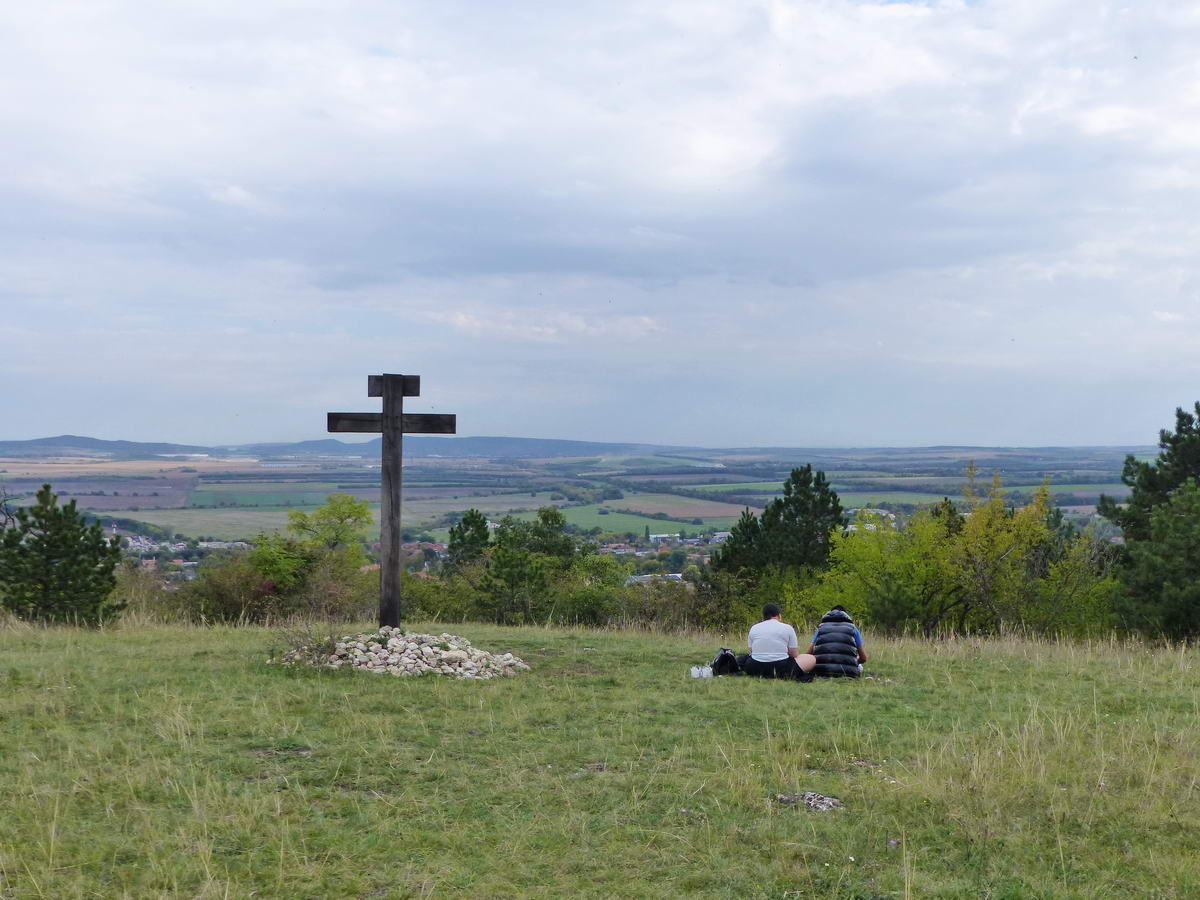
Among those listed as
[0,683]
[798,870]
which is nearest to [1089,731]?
[798,870]

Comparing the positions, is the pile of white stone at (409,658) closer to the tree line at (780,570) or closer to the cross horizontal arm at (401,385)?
the cross horizontal arm at (401,385)

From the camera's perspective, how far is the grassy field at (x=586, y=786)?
4488mm

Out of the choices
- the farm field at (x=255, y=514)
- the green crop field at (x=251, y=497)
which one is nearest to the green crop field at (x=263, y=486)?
the green crop field at (x=251, y=497)

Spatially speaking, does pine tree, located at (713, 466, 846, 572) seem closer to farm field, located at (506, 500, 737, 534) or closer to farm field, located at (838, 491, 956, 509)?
farm field, located at (506, 500, 737, 534)

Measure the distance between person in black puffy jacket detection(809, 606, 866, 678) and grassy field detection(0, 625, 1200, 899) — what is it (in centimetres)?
38

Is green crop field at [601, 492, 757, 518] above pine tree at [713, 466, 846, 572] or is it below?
below

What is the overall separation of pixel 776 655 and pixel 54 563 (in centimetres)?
1492

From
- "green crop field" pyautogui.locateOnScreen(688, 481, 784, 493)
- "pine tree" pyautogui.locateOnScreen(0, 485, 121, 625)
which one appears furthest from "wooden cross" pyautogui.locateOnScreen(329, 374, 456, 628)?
"green crop field" pyautogui.locateOnScreen(688, 481, 784, 493)

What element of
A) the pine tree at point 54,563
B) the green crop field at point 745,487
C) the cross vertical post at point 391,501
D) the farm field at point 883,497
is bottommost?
the green crop field at point 745,487

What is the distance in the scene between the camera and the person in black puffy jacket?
33.4 ft

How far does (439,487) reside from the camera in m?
125

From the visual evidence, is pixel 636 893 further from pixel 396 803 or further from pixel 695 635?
pixel 695 635

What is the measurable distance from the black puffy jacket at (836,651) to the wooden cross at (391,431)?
17.7 ft

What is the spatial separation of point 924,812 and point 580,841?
6.85 ft
